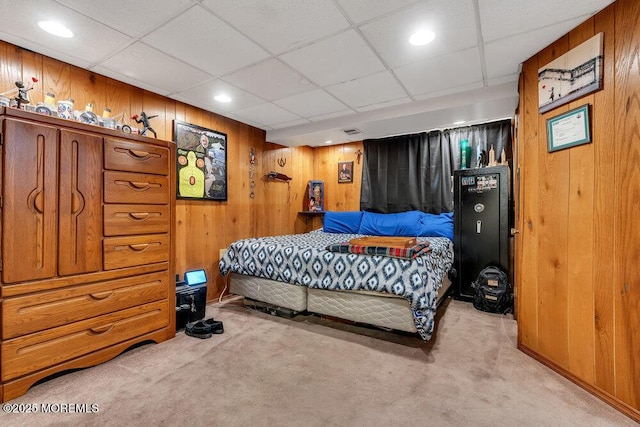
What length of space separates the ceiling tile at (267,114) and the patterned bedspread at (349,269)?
60.3 inches

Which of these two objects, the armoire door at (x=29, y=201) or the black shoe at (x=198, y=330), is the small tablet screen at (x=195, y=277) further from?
the armoire door at (x=29, y=201)

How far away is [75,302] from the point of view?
1.92m

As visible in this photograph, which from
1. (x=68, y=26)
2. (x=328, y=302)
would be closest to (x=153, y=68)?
(x=68, y=26)

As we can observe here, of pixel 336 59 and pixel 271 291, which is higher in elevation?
pixel 336 59

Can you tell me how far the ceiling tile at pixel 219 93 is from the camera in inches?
109

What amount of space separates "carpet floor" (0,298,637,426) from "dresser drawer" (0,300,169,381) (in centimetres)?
15

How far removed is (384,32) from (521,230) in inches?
71.3

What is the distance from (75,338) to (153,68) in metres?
2.08

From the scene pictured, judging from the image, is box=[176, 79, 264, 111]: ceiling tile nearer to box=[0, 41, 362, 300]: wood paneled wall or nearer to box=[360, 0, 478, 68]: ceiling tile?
box=[0, 41, 362, 300]: wood paneled wall

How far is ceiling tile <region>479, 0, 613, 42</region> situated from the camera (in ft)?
5.36

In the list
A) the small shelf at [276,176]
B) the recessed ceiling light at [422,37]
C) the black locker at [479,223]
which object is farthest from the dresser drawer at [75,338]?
the black locker at [479,223]

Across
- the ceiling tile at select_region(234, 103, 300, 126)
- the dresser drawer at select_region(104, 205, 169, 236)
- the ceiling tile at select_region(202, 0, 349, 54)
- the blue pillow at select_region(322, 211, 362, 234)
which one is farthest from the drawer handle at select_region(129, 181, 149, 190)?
the blue pillow at select_region(322, 211, 362, 234)

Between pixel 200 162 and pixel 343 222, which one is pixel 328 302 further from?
pixel 200 162

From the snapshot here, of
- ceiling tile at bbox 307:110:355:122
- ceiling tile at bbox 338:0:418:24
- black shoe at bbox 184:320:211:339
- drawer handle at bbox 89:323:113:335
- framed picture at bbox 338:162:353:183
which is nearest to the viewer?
ceiling tile at bbox 338:0:418:24
